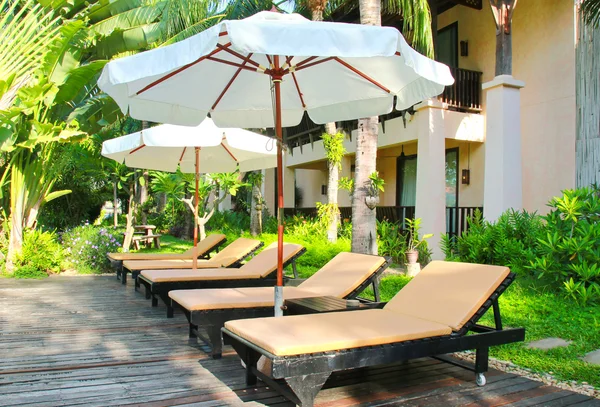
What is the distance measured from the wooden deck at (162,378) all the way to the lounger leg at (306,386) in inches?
17.2

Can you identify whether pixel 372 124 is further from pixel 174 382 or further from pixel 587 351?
pixel 174 382

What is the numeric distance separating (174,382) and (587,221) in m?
5.95

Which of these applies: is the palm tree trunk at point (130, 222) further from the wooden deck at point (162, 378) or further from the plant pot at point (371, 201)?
the plant pot at point (371, 201)

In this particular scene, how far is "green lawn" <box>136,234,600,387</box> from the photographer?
448 cm

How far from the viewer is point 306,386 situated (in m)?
3.33

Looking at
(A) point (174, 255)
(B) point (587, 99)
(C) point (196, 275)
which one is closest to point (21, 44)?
(A) point (174, 255)

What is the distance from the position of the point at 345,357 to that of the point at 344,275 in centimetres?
256

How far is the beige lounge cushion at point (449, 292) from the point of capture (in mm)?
4219

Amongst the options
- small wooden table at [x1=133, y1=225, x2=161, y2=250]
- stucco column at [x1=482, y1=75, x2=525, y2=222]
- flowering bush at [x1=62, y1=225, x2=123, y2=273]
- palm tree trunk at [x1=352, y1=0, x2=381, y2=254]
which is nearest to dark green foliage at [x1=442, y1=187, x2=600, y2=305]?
stucco column at [x1=482, y1=75, x2=525, y2=222]

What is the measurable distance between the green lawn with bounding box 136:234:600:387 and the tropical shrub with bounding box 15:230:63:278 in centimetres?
719

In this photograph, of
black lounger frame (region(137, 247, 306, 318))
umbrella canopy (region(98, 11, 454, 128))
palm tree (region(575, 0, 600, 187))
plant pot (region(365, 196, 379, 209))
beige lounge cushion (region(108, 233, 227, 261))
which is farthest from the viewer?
beige lounge cushion (region(108, 233, 227, 261))

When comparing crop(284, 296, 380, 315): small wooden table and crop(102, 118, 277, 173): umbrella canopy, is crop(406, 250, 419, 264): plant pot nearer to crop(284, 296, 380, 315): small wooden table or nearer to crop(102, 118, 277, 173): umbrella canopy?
crop(102, 118, 277, 173): umbrella canopy

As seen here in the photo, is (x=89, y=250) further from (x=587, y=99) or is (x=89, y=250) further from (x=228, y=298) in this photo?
(x=587, y=99)

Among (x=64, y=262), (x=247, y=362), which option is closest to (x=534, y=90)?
(x=247, y=362)
